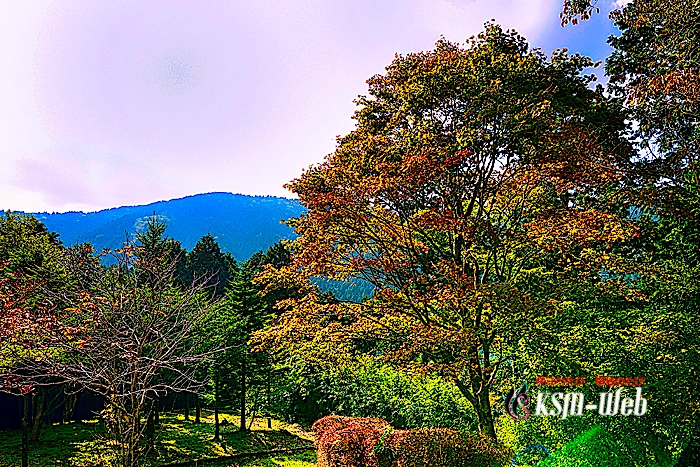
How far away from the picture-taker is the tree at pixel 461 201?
556cm

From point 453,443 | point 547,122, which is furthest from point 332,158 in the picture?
point 453,443

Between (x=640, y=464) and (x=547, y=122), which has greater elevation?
(x=547, y=122)

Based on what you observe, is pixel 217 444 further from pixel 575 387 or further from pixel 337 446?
pixel 575 387

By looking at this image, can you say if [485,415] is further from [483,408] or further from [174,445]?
[174,445]

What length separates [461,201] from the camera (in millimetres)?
6367

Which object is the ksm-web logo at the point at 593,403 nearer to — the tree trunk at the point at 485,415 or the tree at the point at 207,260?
the tree trunk at the point at 485,415

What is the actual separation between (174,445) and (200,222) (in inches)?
5638

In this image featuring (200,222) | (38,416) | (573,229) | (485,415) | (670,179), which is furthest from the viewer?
(200,222)

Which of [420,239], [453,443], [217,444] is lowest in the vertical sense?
[217,444]

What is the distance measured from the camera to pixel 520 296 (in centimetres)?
547

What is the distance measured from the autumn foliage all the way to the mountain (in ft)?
320

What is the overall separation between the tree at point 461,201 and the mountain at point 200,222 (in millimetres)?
98292

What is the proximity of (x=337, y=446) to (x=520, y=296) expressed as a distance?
4.12 metres

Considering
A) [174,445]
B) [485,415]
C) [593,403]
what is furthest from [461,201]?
[174,445]
